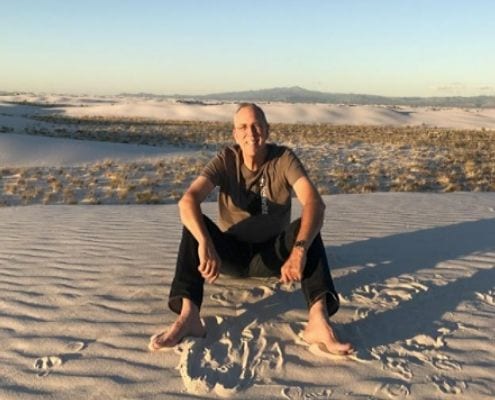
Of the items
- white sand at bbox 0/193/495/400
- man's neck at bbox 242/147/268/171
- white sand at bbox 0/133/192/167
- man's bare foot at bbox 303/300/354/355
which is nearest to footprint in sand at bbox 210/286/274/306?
white sand at bbox 0/193/495/400

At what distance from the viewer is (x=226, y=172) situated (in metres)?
3.55

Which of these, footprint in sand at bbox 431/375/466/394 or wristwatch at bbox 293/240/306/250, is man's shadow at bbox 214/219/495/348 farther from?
wristwatch at bbox 293/240/306/250

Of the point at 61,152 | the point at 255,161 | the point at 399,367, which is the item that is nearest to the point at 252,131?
the point at 255,161

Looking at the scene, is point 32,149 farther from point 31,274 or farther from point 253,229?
point 253,229

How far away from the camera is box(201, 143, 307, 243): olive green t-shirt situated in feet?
11.4

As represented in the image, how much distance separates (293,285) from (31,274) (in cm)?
202

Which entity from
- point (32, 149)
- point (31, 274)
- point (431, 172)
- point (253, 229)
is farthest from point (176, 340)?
point (32, 149)

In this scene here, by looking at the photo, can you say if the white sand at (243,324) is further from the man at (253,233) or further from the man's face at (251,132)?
the man's face at (251,132)

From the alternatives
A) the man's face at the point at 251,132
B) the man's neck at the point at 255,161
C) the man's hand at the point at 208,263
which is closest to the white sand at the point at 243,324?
the man's hand at the point at 208,263

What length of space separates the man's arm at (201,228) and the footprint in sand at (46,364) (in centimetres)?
86

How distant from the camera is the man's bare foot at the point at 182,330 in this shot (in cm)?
299

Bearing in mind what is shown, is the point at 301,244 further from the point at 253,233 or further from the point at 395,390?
the point at 395,390

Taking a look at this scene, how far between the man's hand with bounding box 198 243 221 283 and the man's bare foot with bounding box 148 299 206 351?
7.6 inches

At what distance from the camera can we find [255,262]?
3637 mm
